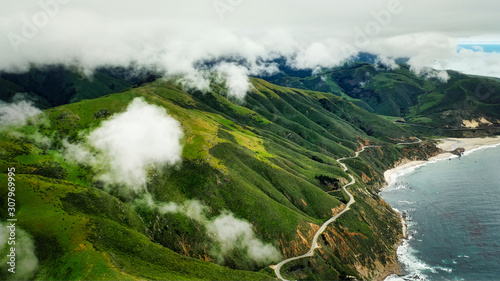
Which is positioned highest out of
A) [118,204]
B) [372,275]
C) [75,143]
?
[75,143]

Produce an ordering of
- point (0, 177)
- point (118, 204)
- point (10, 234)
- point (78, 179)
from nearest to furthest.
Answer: point (10, 234) < point (0, 177) < point (118, 204) < point (78, 179)

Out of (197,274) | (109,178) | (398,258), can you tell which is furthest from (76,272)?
(398,258)

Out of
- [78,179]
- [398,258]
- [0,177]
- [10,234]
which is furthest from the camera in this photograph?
[398,258]

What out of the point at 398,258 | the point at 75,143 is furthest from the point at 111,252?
the point at 398,258

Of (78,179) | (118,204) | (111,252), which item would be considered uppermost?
(78,179)

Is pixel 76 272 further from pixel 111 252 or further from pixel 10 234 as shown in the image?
pixel 10 234

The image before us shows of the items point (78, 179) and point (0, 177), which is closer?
point (0, 177)

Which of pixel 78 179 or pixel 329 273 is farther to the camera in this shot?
pixel 78 179

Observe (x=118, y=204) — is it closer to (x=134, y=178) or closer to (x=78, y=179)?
(x=134, y=178)

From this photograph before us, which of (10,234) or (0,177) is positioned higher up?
(0,177)
